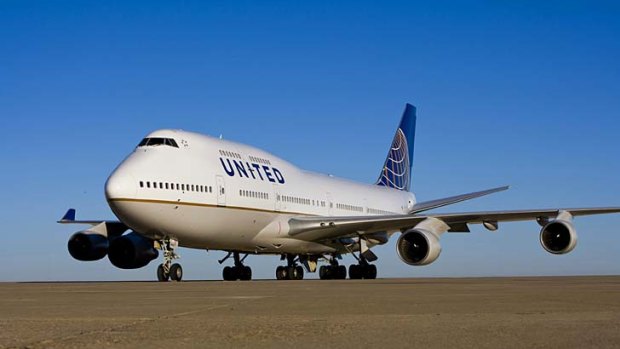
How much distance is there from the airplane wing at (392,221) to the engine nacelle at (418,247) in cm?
120

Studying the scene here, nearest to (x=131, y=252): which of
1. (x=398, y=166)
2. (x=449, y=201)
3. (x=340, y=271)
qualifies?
(x=340, y=271)

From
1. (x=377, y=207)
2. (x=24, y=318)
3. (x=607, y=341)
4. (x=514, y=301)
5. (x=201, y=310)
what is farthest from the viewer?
(x=377, y=207)

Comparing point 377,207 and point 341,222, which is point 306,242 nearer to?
point 341,222

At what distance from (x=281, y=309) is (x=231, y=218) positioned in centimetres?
1621

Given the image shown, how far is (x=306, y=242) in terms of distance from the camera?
98.1 ft

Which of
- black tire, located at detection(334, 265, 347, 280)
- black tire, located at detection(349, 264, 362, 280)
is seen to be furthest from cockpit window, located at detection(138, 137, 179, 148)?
black tire, located at detection(334, 265, 347, 280)

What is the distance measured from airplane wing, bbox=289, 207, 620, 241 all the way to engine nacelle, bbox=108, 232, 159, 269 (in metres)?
4.97

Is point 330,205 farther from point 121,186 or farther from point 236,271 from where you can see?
point 121,186

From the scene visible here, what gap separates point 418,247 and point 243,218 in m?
5.52

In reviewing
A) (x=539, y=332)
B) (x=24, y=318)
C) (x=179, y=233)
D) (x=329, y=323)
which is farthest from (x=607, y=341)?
(x=179, y=233)

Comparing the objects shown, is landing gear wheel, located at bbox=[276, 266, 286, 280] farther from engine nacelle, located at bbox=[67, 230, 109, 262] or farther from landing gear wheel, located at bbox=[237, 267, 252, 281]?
engine nacelle, located at bbox=[67, 230, 109, 262]

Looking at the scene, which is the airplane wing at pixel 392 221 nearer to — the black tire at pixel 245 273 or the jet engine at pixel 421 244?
the jet engine at pixel 421 244

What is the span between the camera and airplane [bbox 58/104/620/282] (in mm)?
22891

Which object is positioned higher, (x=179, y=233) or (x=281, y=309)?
(x=179, y=233)
